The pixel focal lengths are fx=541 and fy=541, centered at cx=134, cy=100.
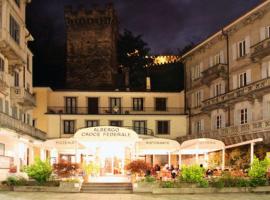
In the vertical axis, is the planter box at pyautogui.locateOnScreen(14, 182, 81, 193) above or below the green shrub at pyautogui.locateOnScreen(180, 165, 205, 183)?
below

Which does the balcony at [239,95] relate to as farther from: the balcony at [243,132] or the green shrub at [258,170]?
the green shrub at [258,170]

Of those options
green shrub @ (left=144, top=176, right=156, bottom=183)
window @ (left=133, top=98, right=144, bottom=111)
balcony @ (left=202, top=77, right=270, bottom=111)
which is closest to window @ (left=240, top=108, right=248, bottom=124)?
balcony @ (left=202, top=77, right=270, bottom=111)

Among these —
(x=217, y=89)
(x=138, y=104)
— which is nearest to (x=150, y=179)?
(x=217, y=89)

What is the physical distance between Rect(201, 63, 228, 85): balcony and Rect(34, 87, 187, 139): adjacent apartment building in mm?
8182

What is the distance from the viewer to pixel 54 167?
30906 millimetres

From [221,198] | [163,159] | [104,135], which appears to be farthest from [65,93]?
[221,198]

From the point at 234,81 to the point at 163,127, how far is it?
14219 mm

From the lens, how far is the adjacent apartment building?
62375mm

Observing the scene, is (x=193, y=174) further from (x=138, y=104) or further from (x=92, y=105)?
(x=138, y=104)

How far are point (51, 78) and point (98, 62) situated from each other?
1228 cm

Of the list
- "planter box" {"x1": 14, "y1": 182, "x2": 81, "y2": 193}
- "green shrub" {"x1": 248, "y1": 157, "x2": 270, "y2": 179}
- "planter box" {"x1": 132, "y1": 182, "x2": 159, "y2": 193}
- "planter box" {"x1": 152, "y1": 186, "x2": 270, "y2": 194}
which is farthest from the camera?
"planter box" {"x1": 14, "y1": 182, "x2": 81, "y2": 193}

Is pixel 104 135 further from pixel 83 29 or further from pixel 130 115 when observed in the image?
pixel 83 29

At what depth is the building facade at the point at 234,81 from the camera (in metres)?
44.8

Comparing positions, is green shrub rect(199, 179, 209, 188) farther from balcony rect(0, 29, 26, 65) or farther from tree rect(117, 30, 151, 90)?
tree rect(117, 30, 151, 90)
